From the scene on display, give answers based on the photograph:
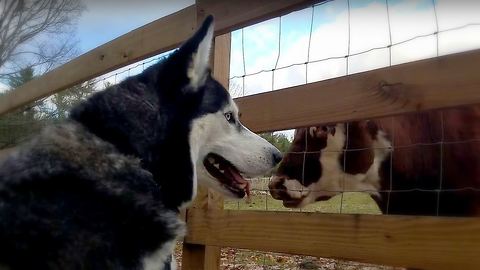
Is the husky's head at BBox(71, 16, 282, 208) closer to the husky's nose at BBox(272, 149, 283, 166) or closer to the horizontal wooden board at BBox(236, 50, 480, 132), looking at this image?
the husky's nose at BBox(272, 149, 283, 166)

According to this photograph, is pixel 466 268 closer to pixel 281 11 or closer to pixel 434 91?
pixel 434 91

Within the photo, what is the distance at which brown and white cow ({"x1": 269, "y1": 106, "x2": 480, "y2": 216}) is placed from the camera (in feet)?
8.82

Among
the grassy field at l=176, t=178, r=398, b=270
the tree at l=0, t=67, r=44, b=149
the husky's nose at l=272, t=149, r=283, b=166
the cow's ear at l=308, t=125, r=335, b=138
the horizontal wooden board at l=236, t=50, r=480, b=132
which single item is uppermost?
the tree at l=0, t=67, r=44, b=149

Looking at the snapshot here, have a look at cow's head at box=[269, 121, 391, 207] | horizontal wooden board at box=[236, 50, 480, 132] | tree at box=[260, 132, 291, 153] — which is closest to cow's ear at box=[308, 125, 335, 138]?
cow's head at box=[269, 121, 391, 207]

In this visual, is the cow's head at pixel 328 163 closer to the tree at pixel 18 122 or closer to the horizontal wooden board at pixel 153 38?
the horizontal wooden board at pixel 153 38

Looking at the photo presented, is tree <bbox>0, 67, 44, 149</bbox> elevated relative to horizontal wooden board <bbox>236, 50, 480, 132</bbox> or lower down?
elevated

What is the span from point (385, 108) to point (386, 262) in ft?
1.64

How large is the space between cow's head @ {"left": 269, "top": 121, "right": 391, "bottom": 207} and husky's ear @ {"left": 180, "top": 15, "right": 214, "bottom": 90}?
4.13 feet

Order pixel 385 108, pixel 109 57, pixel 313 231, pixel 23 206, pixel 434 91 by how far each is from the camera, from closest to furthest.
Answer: pixel 23 206 → pixel 434 91 → pixel 385 108 → pixel 313 231 → pixel 109 57

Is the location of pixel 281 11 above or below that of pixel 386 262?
above

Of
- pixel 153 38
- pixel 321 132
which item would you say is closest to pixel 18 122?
pixel 153 38

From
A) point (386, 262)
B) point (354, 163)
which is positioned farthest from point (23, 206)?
point (354, 163)

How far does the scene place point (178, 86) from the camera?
1.88 m

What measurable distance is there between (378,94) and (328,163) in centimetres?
171
